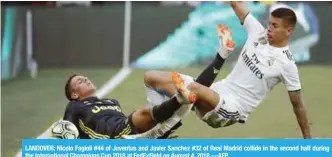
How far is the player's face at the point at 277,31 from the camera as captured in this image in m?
2.71

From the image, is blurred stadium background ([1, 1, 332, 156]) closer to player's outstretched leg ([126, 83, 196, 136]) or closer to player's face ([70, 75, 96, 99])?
player's face ([70, 75, 96, 99])

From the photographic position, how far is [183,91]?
2.53 meters

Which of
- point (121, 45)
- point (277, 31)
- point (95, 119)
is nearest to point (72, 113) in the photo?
point (95, 119)

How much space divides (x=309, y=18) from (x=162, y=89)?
12.9 feet

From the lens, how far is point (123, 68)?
6.22 m

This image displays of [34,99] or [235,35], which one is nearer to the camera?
[34,99]

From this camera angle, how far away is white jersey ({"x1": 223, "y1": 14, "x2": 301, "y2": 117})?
2.77m

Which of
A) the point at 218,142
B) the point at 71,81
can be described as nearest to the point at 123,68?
the point at 71,81

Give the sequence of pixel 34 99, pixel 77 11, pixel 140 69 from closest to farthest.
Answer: pixel 34 99, pixel 140 69, pixel 77 11

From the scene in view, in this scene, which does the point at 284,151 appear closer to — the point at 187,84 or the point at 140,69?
the point at 187,84

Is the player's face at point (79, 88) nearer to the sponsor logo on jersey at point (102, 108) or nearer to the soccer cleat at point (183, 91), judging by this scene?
the sponsor logo on jersey at point (102, 108)

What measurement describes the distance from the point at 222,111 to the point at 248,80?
0.16 meters

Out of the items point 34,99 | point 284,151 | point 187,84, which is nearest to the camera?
point 284,151

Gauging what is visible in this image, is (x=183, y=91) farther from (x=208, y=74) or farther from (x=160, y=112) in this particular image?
(x=208, y=74)
